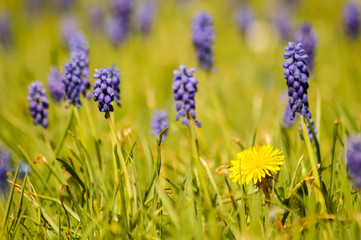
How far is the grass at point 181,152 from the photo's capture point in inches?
107

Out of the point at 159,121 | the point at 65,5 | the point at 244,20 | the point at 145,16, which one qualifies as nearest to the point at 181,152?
the point at 159,121

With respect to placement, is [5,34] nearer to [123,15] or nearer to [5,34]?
[5,34]

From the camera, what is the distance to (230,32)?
466 inches

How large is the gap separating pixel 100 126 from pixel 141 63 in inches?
128

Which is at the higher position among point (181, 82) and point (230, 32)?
point (230, 32)

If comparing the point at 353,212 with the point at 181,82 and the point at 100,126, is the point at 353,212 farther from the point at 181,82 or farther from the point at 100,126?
the point at 100,126

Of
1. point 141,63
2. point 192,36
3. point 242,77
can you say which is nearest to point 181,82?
point 192,36

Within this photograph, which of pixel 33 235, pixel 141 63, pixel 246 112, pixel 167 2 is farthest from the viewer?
pixel 167 2

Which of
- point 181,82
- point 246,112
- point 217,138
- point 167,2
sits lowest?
point 181,82

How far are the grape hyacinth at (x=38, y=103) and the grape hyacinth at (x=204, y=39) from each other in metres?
1.91

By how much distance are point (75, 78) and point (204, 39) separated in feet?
6.20

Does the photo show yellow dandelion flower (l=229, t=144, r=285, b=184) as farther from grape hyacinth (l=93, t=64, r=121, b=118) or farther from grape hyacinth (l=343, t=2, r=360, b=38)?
grape hyacinth (l=343, t=2, r=360, b=38)

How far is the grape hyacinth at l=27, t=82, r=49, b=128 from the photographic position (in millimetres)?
3472

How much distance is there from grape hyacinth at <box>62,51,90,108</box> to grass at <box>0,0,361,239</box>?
120mm
